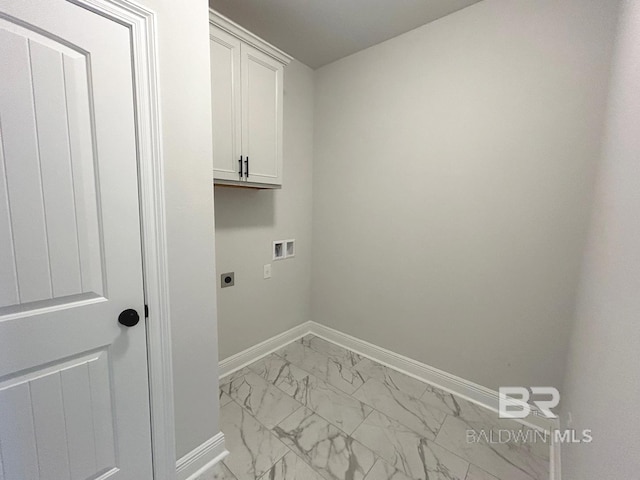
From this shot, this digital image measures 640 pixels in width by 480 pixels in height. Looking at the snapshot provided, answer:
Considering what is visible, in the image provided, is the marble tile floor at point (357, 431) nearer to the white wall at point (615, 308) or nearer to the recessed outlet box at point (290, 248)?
the white wall at point (615, 308)

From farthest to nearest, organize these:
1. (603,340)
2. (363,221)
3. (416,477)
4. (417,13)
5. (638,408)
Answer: (363,221) < (417,13) < (416,477) < (603,340) < (638,408)

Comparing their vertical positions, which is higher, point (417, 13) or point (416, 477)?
point (417, 13)

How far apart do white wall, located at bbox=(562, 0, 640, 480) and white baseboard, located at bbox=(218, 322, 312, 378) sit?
6.77 feet

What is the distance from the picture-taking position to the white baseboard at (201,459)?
4.29ft

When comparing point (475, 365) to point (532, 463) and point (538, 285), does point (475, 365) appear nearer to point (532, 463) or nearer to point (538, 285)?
point (532, 463)

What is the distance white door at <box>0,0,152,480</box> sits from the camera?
82 centimetres

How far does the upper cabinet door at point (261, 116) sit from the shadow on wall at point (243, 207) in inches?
11.5

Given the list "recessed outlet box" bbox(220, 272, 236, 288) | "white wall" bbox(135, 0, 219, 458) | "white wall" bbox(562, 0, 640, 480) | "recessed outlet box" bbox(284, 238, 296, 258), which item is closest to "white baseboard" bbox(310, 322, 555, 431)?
"white wall" bbox(562, 0, 640, 480)

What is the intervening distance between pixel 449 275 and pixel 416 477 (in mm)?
1235

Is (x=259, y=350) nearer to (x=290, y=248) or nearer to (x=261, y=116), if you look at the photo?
(x=290, y=248)

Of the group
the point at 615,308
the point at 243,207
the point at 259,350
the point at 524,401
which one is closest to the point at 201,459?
the point at 259,350

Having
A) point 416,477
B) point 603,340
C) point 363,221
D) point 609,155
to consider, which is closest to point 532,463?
point 416,477

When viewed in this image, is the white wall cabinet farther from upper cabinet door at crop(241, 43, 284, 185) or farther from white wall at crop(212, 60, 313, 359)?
white wall at crop(212, 60, 313, 359)

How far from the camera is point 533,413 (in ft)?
5.60
